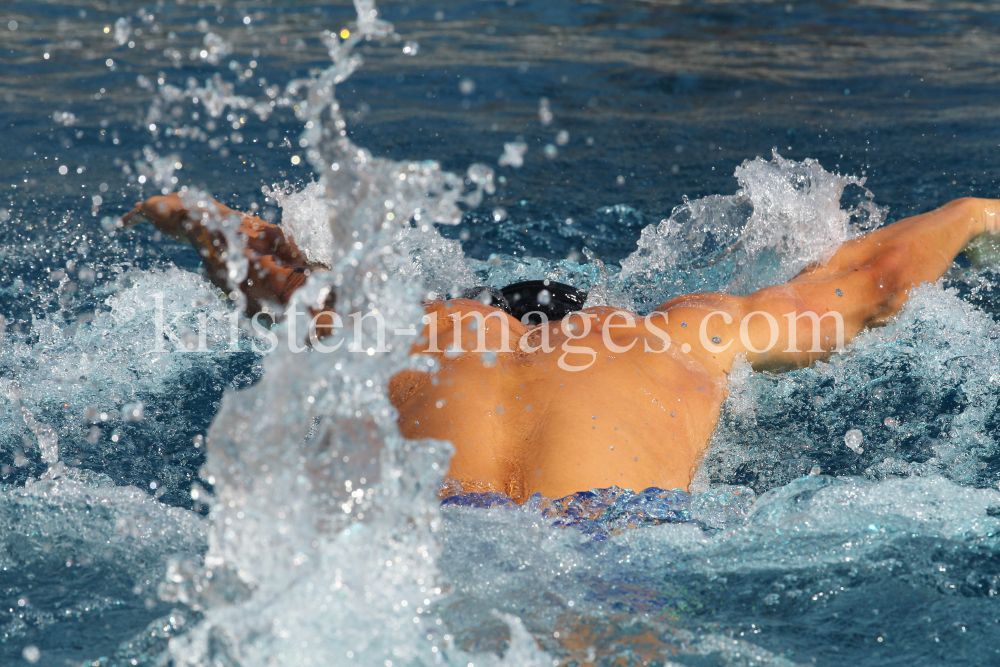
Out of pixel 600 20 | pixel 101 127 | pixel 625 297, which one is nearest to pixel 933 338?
pixel 625 297

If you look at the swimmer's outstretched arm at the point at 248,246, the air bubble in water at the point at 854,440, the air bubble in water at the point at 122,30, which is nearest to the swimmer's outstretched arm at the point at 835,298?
the air bubble in water at the point at 854,440

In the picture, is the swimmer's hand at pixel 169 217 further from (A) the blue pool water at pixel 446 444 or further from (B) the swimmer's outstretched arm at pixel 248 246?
(A) the blue pool water at pixel 446 444

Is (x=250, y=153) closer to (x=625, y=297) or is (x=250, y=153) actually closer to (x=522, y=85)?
(x=522, y=85)

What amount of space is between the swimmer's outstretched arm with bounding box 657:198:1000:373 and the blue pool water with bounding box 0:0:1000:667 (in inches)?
3.7

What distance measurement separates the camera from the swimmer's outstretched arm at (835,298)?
216 centimetres

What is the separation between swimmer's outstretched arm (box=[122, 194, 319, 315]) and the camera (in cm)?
246

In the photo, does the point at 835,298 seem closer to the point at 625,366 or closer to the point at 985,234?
the point at 985,234

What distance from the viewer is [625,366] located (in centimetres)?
188

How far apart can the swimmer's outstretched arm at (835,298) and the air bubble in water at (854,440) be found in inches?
8.3

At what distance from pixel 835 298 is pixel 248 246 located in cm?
158

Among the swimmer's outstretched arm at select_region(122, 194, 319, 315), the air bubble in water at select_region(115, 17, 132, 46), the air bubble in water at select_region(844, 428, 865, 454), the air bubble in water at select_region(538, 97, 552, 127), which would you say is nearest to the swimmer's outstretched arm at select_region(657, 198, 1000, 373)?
the air bubble in water at select_region(844, 428, 865, 454)

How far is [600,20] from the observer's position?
6234 mm

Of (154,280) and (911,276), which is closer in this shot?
(911,276)

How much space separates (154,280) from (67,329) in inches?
13.5
